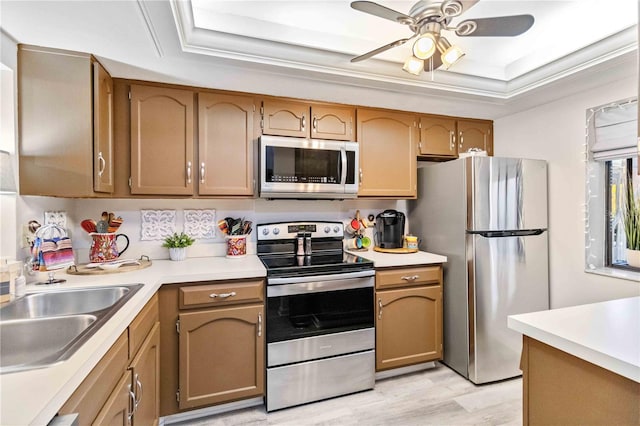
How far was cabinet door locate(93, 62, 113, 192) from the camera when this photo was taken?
167 centimetres

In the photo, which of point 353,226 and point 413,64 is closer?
point 413,64

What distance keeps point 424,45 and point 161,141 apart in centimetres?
167

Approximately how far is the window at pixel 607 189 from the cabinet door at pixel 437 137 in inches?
36.3

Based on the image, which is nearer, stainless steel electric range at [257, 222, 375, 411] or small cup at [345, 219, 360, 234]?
stainless steel electric range at [257, 222, 375, 411]

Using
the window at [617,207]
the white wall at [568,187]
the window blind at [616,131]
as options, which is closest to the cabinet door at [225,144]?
the white wall at [568,187]

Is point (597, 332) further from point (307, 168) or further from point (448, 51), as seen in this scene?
point (307, 168)

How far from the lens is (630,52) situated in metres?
1.65

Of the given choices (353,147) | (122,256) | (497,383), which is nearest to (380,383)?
(497,383)

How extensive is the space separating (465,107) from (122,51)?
2393 millimetres

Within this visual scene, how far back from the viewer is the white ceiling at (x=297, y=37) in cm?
134

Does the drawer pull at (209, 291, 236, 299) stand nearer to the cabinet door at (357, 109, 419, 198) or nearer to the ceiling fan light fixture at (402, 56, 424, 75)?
the cabinet door at (357, 109, 419, 198)

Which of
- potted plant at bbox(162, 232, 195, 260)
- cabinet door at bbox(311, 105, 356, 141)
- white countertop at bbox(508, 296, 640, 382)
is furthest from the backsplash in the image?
white countertop at bbox(508, 296, 640, 382)

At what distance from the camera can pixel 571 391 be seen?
97cm

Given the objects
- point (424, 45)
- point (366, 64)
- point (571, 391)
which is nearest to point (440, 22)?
point (424, 45)
